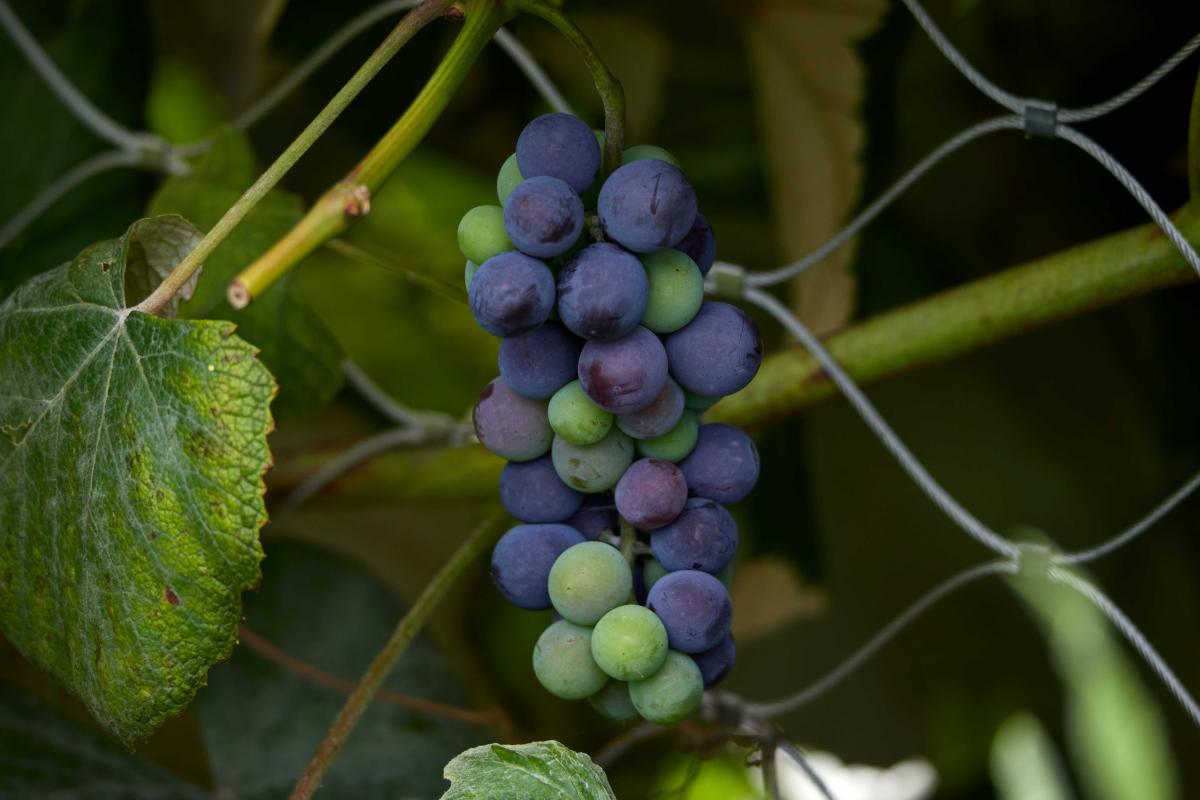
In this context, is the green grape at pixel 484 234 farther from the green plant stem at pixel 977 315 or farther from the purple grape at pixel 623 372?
the green plant stem at pixel 977 315

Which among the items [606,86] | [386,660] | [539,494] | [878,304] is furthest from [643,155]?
[878,304]

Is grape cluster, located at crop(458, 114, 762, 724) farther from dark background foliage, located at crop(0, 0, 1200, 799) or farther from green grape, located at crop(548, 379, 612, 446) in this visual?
dark background foliage, located at crop(0, 0, 1200, 799)

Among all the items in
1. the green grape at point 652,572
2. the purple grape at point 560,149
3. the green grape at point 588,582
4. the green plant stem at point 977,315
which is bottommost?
the green grape at point 588,582

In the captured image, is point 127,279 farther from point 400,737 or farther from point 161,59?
point 161,59

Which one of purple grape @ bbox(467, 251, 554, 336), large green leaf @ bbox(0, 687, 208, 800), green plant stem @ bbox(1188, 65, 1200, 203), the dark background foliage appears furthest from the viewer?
the dark background foliage

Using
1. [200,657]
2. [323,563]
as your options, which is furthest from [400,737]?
[200,657]

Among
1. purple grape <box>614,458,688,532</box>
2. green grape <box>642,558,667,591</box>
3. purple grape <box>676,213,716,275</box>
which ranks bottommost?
green grape <box>642,558,667,591</box>

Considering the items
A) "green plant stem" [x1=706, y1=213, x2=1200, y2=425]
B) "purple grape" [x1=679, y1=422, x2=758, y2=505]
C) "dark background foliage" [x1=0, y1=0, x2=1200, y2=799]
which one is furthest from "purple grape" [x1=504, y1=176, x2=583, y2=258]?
"dark background foliage" [x1=0, y1=0, x2=1200, y2=799]

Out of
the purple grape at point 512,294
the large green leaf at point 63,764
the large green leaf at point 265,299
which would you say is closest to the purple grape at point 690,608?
the purple grape at point 512,294
